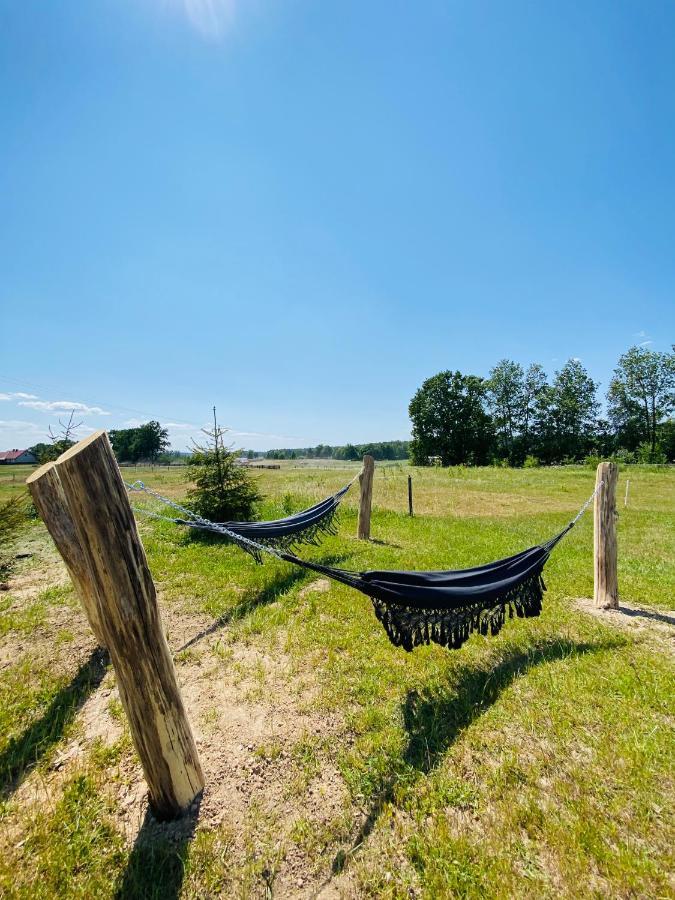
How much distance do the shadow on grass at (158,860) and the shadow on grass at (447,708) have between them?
2.21 feet

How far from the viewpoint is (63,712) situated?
7.82 feet

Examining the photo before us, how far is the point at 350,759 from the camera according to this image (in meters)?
1.95

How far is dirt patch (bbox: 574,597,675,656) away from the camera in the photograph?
307 centimetres

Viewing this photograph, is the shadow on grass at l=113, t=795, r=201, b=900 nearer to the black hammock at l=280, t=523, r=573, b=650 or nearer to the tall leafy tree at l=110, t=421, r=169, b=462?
the black hammock at l=280, t=523, r=573, b=650

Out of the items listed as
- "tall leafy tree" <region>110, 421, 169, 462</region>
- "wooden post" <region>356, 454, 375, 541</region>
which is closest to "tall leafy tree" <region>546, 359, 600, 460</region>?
"wooden post" <region>356, 454, 375, 541</region>

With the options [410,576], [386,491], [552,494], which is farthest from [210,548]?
[552,494]

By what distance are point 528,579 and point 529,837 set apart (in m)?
1.72

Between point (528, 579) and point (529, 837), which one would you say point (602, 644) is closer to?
point (528, 579)

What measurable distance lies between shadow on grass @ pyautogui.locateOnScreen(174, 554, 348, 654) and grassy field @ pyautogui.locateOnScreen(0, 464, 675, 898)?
0.04 metres

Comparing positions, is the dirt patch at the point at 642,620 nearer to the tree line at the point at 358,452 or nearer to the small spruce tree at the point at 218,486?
the small spruce tree at the point at 218,486

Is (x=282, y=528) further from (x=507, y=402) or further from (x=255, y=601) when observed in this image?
(x=507, y=402)

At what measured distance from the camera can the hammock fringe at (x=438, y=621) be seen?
7.56 ft

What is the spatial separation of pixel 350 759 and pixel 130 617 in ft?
4.93

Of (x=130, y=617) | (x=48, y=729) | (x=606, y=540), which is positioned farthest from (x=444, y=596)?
(x=48, y=729)
